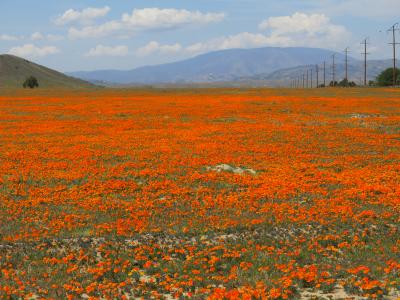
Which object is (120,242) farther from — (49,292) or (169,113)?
(169,113)

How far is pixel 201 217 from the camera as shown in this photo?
56.2 ft

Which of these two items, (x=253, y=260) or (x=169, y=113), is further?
(x=169, y=113)

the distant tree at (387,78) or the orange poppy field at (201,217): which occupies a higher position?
the distant tree at (387,78)

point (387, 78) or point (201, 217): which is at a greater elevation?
point (387, 78)

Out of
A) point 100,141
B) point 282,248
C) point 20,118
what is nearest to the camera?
point 282,248

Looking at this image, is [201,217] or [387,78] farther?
[387,78]

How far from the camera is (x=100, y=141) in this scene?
120ft

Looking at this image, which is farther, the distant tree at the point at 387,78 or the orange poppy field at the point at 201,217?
the distant tree at the point at 387,78

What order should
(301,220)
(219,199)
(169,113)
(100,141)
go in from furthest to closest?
(169,113)
(100,141)
(219,199)
(301,220)

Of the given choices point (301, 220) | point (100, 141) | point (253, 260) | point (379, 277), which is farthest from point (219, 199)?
point (100, 141)

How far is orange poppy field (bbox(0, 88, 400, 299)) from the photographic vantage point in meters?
11.3

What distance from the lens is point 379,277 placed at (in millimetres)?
11383

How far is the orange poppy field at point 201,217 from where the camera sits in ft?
37.1

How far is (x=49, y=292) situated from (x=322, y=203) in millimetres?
11189
